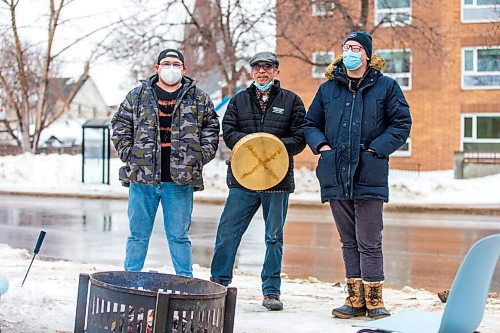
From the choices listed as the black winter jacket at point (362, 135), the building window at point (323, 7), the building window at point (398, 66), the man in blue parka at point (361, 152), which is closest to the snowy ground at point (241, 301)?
the man in blue parka at point (361, 152)

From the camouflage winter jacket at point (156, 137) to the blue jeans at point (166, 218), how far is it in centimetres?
14

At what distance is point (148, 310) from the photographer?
14.3 feet

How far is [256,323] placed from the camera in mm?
6312

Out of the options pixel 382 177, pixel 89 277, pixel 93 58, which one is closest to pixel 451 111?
pixel 93 58

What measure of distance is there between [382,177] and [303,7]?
821 inches

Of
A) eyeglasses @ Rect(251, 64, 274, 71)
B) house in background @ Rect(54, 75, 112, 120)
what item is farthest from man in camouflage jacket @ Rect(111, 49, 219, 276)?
house in background @ Rect(54, 75, 112, 120)

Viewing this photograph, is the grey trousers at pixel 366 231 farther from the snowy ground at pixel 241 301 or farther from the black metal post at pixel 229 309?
the black metal post at pixel 229 309

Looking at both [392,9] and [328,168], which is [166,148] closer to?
[328,168]

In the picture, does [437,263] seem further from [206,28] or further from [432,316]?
[206,28]

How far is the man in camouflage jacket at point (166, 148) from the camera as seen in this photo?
6.94m

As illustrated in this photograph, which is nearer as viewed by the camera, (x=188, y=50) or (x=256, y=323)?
(x=256, y=323)

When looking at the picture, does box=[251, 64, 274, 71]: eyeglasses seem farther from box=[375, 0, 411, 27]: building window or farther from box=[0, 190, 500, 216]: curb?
box=[375, 0, 411, 27]: building window

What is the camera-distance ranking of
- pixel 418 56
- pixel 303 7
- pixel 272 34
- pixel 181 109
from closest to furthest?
pixel 181 109 → pixel 303 7 → pixel 272 34 → pixel 418 56

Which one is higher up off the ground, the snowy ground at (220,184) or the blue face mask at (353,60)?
the blue face mask at (353,60)
